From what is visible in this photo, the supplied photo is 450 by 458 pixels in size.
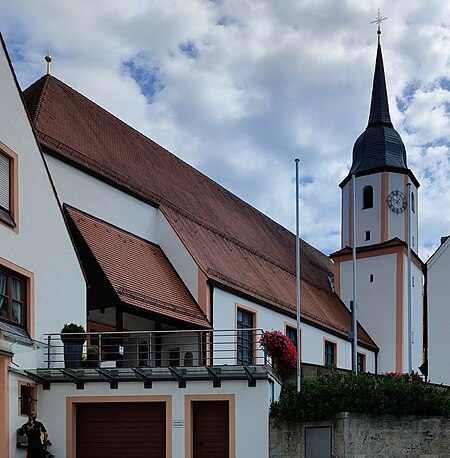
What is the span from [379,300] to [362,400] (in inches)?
914

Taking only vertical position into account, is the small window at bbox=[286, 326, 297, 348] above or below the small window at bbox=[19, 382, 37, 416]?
above

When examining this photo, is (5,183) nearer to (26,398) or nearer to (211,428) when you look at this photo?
(26,398)

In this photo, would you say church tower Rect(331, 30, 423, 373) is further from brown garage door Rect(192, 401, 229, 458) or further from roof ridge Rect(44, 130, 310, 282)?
brown garage door Rect(192, 401, 229, 458)

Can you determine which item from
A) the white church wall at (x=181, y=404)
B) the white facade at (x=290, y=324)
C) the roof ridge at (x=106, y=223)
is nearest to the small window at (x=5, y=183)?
the white church wall at (x=181, y=404)

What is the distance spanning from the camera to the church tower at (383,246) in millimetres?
41719

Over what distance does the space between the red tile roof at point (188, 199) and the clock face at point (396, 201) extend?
19.1ft

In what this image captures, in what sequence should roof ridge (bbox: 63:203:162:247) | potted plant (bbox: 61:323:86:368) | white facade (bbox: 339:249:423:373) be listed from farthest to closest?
white facade (bbox: 339:249:423:373)
roof ridge (bbox: 63:203:162:247)
potted plant (bbox: 61:323:86:368)

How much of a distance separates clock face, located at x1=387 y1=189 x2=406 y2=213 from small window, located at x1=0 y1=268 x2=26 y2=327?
27.4 metres

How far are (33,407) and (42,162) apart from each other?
18.5 feet

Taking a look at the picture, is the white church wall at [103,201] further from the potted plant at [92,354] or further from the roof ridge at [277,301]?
the potted plant at [92,354]

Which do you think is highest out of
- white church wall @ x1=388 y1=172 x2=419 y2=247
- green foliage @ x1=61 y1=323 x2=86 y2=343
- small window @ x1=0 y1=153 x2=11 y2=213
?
white church wall @ x1=388 y1=172 x2=419 y2=247

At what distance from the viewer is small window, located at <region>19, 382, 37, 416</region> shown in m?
19.0

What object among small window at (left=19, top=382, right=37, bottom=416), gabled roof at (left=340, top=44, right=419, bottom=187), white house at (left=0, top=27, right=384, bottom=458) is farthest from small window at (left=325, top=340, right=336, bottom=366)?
small window at (left=19, top=382, right=37, bottom=416)

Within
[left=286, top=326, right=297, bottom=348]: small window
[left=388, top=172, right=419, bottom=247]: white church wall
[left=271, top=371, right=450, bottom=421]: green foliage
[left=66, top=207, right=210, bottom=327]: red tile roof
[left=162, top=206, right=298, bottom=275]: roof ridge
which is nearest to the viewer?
[left=271, top=371, right=450, bottom=421]: green foliage
